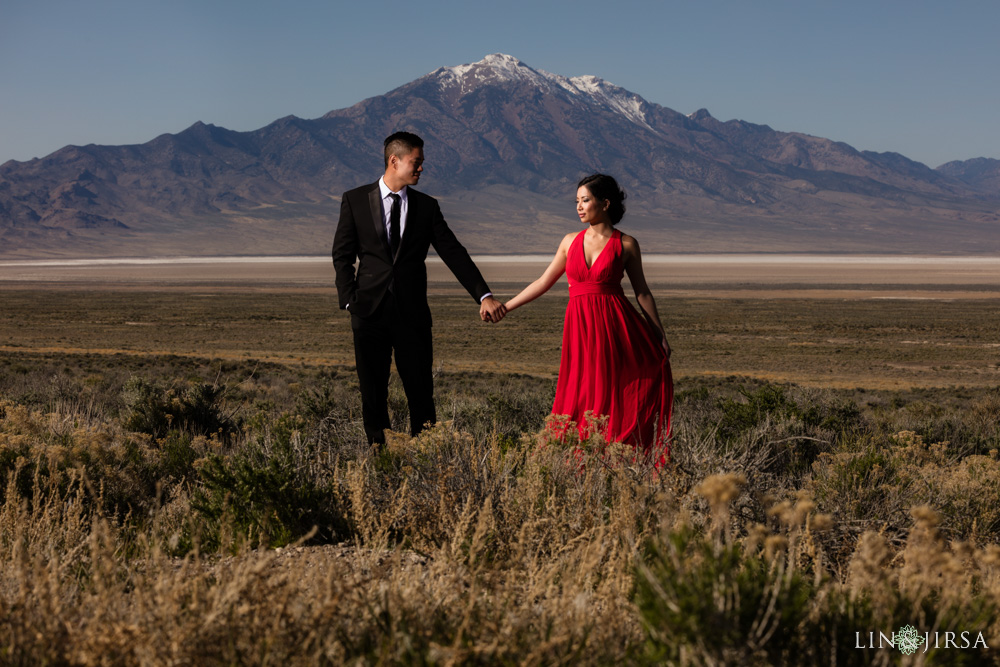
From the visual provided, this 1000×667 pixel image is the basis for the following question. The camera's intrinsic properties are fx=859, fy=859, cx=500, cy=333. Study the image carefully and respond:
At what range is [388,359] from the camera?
4.65 metres

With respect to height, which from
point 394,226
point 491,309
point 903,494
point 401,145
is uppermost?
point 401,145

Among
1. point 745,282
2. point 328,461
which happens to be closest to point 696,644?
point 328,461

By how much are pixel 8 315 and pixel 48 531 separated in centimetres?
4344

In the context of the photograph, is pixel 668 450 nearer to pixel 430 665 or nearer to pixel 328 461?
pixel 328 461

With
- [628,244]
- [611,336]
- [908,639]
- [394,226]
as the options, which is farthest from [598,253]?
[908,639]

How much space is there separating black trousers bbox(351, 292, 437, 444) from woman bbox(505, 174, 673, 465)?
60 centimetres

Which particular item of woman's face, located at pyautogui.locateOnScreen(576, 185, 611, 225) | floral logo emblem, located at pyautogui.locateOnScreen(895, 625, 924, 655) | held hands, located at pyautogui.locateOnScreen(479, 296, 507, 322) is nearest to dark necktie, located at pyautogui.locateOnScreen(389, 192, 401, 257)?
held hands, located at pyautogui.locateOnScreen(479, 296, 507, 322)

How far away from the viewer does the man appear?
4.30 meters

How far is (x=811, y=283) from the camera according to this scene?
68.0m

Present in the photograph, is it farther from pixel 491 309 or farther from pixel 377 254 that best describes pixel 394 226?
pixel 491 309

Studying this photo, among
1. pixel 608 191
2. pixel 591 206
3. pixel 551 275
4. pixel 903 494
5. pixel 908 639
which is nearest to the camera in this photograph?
pixel 908 639

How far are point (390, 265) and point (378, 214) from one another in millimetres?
273

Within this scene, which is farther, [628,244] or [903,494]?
[628,244]

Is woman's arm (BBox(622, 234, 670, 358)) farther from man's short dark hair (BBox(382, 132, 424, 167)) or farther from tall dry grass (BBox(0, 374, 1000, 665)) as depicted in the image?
man's short dark hair (BBox(382, 132, 424, 167))
